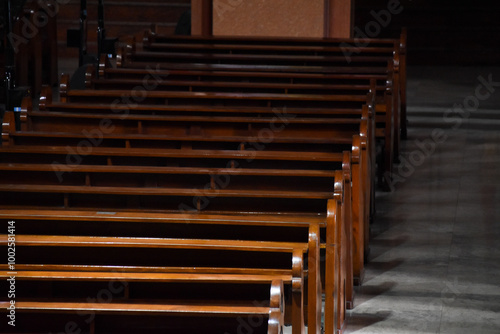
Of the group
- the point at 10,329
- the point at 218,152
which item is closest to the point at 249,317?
the point at 10,329

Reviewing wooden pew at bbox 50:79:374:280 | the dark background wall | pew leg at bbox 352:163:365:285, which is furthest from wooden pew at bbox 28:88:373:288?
the dark background wall

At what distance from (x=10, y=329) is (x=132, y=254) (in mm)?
552

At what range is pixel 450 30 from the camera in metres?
12.0

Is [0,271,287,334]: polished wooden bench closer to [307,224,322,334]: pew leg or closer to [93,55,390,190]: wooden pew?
[307,224,322,334]: pew leg

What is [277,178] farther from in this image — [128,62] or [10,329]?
[128,62]

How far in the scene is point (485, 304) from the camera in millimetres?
3930

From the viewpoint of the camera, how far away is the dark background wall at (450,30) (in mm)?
11906

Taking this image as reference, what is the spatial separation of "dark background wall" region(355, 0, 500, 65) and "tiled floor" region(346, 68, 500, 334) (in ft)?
12.7

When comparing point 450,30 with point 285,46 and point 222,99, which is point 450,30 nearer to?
point 285,46

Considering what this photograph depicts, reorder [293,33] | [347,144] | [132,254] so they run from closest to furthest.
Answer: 1. [132,254]
2. [347,144]
3. [293,33]

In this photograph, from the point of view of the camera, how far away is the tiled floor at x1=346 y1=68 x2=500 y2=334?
3813 millimetres

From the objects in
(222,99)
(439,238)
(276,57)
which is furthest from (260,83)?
(439,238)

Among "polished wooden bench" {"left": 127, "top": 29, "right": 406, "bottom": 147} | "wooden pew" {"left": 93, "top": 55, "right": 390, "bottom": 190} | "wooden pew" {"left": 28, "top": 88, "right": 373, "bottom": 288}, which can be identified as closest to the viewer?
"wooden pew" {"left": 28, "top": 88, "right": 373, "bottom": 288}

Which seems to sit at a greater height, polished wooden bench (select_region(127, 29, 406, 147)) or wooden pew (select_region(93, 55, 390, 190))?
polished wooden bench (select_region(127, 29, 406, 147))
